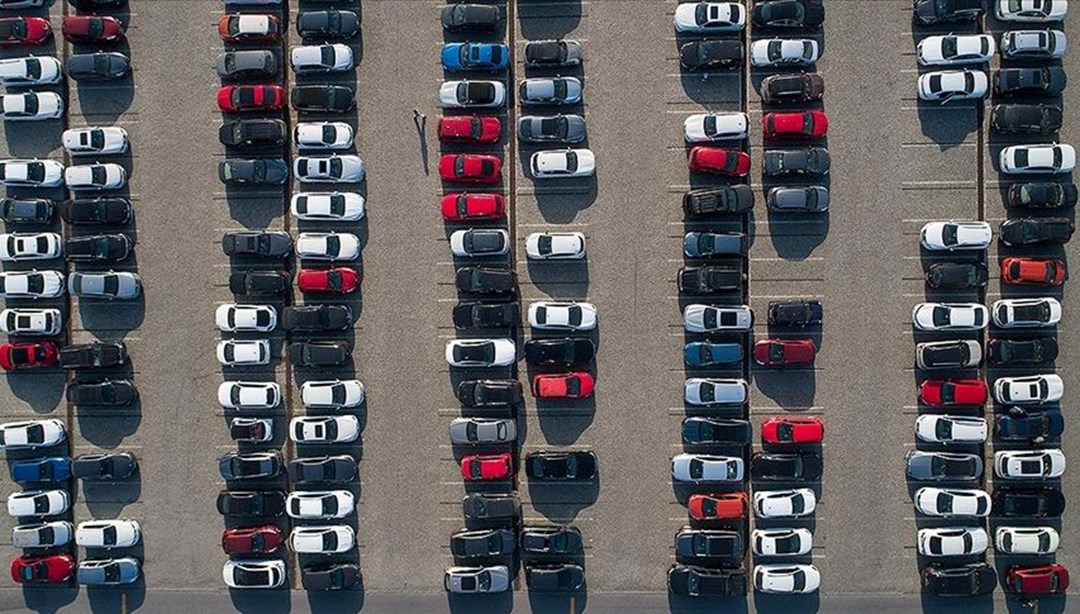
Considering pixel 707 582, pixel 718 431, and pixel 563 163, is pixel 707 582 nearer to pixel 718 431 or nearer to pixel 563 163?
pixel 718 431

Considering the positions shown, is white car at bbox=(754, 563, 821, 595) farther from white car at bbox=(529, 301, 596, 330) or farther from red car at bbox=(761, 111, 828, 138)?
red car at bbox=(761, 111, 828, 138)

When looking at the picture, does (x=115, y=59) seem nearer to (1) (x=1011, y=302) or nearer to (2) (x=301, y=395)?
(2) (x=301, y=395)

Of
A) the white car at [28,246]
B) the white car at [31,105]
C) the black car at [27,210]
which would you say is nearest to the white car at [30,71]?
the white car at [31,105]

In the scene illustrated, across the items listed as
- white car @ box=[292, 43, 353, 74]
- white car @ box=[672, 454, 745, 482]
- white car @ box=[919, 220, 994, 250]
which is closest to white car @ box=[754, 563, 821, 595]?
white car @ box=[672, 454, 745, 482]

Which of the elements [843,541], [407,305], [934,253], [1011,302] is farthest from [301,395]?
[1011,302]

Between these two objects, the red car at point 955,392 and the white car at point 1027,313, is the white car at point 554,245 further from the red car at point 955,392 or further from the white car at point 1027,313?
the white car at point 1027,313

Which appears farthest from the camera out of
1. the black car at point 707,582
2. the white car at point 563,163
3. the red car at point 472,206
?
the red car at point 472,206

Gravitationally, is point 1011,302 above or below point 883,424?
above
